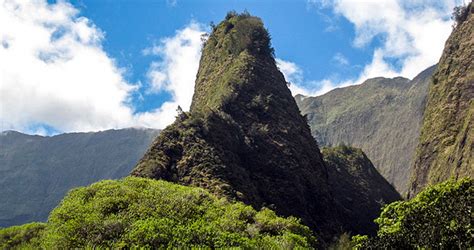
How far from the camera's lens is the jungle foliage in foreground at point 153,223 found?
835 inches

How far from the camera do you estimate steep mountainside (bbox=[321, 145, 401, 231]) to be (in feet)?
240

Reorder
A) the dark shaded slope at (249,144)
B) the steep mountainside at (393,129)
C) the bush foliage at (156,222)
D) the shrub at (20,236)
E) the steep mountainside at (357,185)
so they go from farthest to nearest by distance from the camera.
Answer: the steep mountainside at (393,129)
the steep mountainside at (357,185)
the dark shaded slope at (249,144)
the shrub at (20,236)
the bush foliage at (156,222)

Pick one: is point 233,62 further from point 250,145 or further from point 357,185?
point 357,185

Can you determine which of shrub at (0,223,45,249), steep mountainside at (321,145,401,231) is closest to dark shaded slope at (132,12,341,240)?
steep mountainside at (321,145,401,231)

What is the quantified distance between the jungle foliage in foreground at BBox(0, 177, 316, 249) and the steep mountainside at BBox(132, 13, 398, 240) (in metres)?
13.5

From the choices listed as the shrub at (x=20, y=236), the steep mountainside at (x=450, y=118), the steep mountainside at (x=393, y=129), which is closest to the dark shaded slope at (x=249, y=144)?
the shrub at (x=20, y=236)

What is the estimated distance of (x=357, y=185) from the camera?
83062 millimetres

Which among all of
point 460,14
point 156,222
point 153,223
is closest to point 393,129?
point 460,14

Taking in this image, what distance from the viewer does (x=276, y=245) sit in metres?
22.8

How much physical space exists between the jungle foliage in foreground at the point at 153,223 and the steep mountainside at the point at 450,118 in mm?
48103

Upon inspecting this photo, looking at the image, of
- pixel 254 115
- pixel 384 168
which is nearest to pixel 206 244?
pixel 254 115

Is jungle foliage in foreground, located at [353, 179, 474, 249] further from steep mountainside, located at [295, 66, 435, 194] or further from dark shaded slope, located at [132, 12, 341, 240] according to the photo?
steep mountainside, located at [295, 66, 435, 194]

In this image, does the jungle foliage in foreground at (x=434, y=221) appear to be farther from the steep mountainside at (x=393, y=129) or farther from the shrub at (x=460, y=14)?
the steep mountainside at (x=393, y=129)

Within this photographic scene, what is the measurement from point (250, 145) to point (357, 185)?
35.0m
